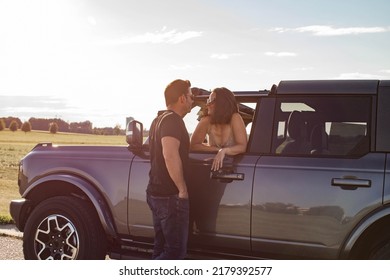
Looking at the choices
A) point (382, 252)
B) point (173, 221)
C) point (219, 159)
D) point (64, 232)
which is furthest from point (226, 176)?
point (64, 232)

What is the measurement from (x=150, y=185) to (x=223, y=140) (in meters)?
0.73

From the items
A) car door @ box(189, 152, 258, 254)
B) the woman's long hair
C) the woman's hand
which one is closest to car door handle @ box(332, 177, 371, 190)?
car door @ box(189, 152, 258, 254)

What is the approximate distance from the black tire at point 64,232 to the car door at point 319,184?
154cm

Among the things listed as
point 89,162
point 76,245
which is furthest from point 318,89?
point 76,245

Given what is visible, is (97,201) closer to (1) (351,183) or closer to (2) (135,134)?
(2) (135,134)

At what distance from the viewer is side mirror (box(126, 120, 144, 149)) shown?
4781mm

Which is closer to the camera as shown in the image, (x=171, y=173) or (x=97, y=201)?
(x=171, y=173)

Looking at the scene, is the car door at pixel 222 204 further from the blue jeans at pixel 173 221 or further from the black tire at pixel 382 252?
the black tire at pixel 382 252

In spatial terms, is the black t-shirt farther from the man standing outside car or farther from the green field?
the green field

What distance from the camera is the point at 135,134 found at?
15.8 feet

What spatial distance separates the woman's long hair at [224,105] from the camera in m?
4.58

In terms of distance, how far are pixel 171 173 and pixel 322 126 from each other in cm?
123
